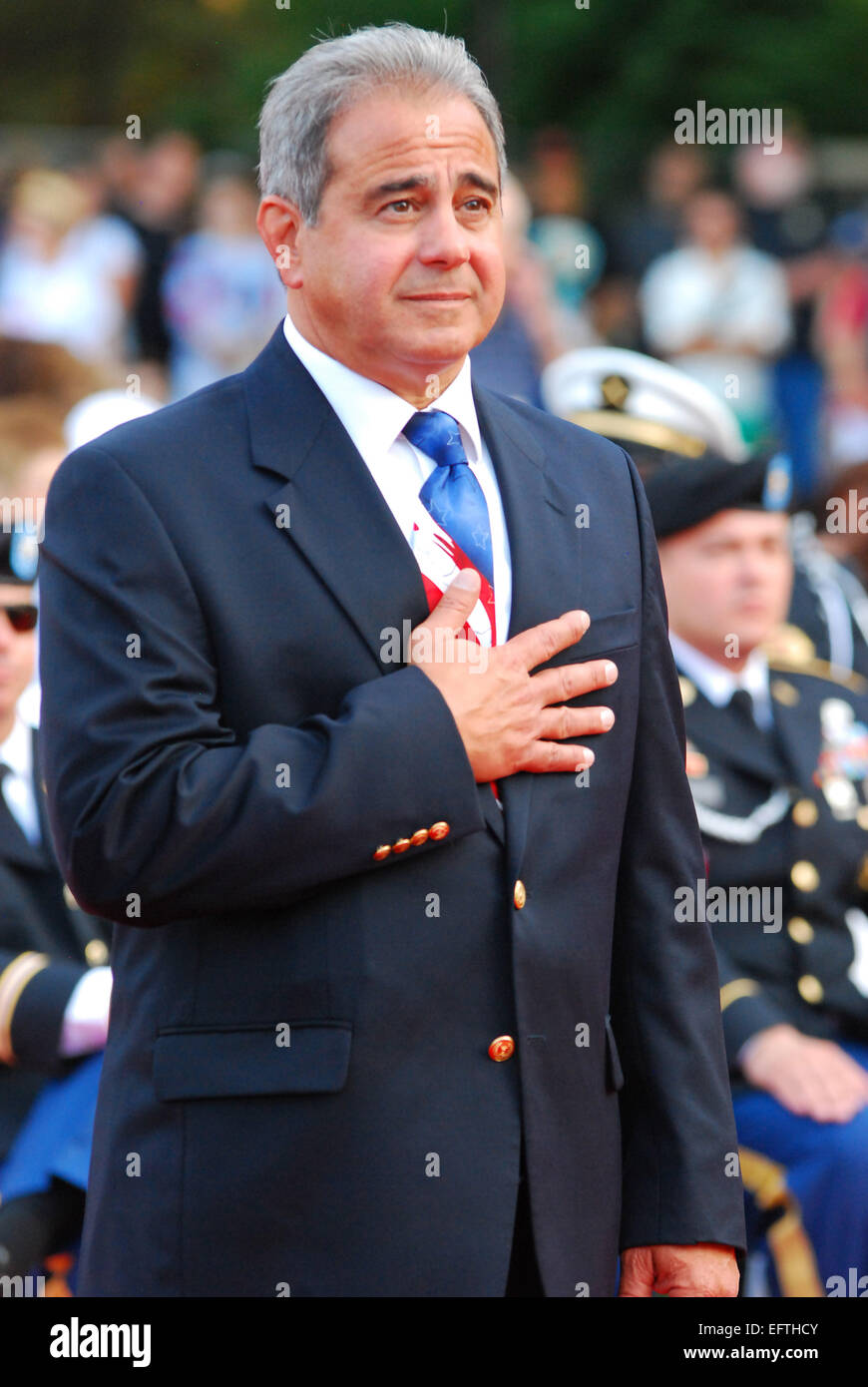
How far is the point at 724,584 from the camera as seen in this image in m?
4.73

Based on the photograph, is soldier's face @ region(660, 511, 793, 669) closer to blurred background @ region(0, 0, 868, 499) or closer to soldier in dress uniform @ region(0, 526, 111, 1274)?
soldier in dress uniform @ region(0, 526, 111, 1274)

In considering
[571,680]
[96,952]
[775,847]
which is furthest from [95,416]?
[571,680]

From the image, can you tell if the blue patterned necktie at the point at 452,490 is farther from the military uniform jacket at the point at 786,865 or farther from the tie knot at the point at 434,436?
the military uniform jacket at the point at 786,865

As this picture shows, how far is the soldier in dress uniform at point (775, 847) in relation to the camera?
421 centimetres

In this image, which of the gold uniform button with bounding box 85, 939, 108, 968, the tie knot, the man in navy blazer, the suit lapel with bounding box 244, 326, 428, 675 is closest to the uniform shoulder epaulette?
the gold uniform button with bounding box 85, 939, 108, 968

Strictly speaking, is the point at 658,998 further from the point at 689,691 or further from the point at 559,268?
the point at 559,268

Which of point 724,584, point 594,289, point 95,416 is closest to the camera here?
point 724,584

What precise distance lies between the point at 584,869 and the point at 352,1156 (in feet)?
1.61

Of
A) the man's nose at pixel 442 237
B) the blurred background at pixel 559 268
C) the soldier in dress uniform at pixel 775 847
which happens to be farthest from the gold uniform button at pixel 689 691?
the blurred background at pixel 559 268

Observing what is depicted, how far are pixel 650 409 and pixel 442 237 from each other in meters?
2.63

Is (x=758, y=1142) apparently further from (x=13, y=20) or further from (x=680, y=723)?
(x=13, y=20)

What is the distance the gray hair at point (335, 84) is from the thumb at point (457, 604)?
0.52 m

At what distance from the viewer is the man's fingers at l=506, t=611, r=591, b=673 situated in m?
2.57
